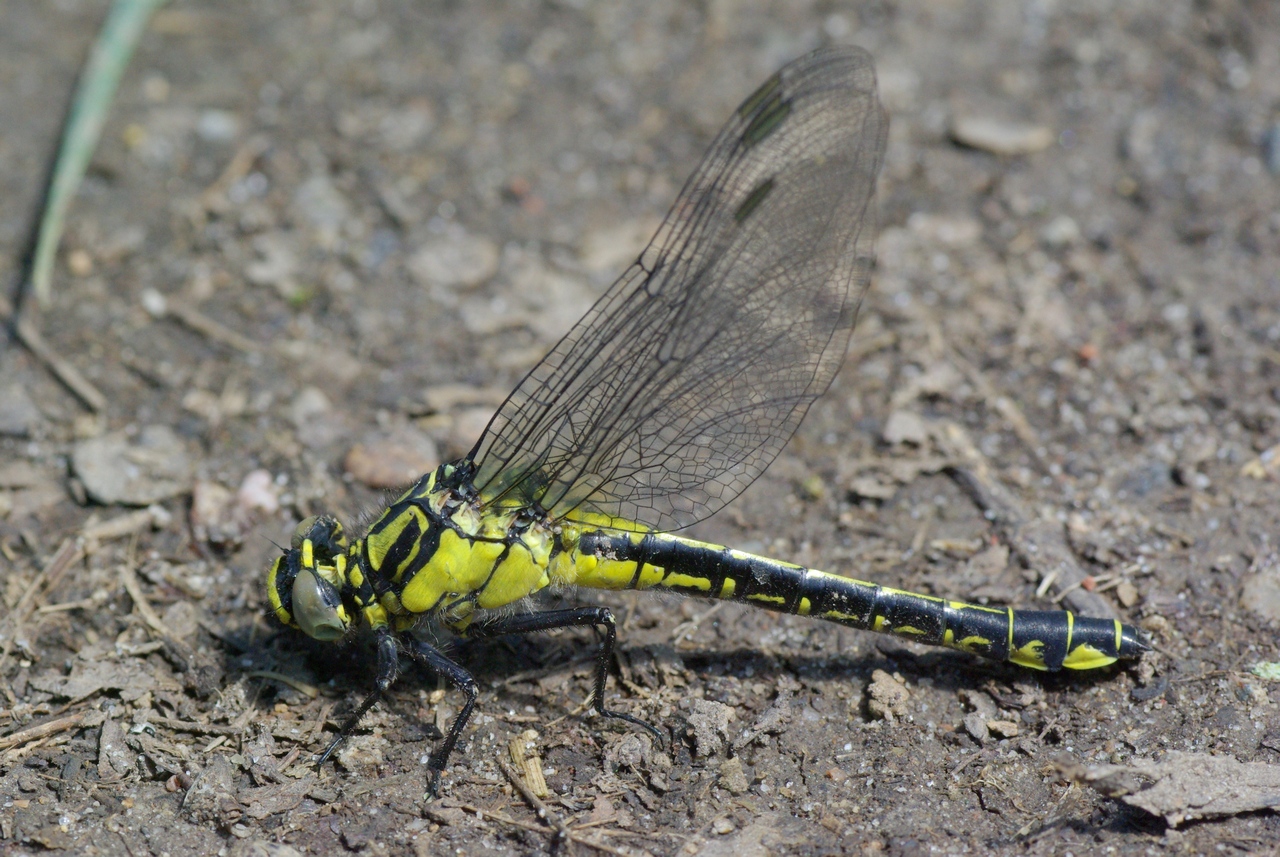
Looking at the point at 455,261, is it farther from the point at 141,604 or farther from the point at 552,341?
the point at 141,604

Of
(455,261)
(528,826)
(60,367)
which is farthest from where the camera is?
(455,261)

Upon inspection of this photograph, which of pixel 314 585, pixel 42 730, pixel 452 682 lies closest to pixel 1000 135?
pixel 452 682

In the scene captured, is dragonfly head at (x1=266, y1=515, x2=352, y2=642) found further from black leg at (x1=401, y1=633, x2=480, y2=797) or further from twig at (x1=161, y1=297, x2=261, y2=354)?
twig at (x1=161, y1=297, x2=261, y2=354)

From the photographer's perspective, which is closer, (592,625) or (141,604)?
(592,625)

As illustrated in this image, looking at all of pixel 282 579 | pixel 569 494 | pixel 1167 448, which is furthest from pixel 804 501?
pixel 282 579

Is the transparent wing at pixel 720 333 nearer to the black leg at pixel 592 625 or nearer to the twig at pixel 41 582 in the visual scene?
the black leg at pixel 592 625

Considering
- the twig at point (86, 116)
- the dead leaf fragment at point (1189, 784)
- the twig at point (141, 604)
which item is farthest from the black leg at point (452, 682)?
the twig at point (86, 116)

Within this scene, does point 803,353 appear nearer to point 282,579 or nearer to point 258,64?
point 282,579
